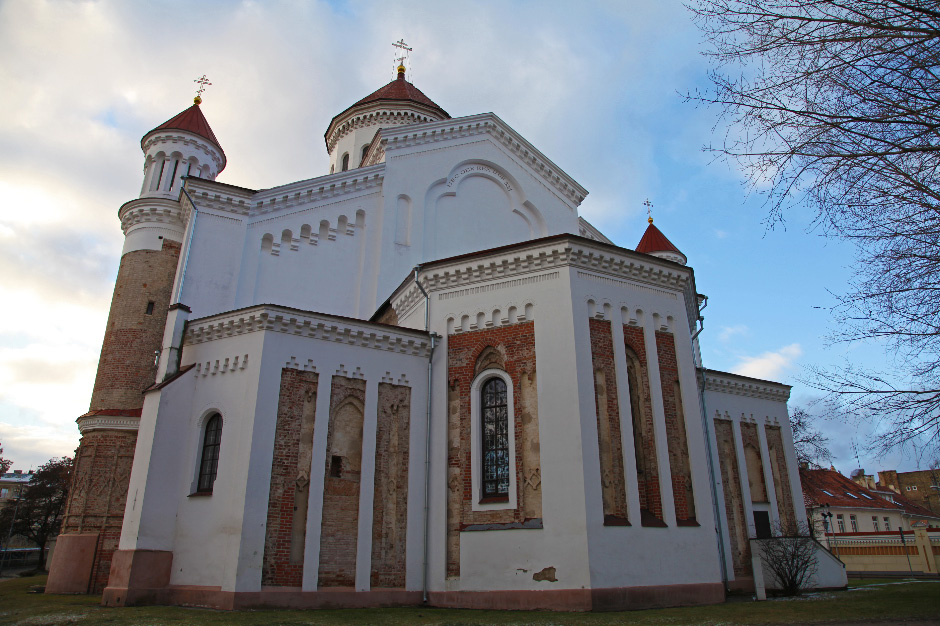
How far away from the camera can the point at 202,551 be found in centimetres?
1336

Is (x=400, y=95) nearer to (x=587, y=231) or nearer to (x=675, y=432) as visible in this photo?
(x=587, y=231)

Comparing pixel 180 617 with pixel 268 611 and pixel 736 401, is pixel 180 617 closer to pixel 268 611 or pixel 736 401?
pixel 268 611

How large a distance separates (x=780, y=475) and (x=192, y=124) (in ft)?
85.0

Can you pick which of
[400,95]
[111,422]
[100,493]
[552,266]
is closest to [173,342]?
[111,422]

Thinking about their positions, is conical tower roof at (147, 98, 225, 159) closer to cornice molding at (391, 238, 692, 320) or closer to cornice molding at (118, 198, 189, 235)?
cornice molding at (118, 198, 189, 235)

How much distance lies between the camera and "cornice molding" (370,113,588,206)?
22.3 metres

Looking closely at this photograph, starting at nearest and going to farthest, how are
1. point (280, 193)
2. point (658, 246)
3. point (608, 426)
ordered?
1. point (608, 426)
2. point (280, 193)
3. point (658, 246)

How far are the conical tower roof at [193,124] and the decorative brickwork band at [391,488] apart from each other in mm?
15634

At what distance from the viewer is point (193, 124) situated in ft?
82.3

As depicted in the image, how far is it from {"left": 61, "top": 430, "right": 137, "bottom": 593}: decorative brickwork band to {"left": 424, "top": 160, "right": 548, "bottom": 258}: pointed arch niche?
12.0m

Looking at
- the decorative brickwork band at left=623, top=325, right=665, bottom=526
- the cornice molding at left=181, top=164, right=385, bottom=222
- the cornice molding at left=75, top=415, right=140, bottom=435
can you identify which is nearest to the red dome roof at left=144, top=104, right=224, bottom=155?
the cornice molding at left=181, top=164, right=385, bottom=222

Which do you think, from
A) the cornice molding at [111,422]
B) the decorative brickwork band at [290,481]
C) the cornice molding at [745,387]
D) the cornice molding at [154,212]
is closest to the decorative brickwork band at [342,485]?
the decorative brickwork band at [290,481]

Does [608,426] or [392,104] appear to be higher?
[392,104]

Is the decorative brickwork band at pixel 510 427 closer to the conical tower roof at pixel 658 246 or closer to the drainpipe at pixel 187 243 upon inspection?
the drainpipe at pixel 187 243
